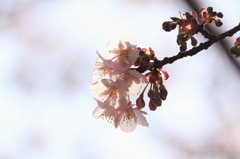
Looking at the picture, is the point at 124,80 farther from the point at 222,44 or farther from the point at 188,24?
the point at 222,44

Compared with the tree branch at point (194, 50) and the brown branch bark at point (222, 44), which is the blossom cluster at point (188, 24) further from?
the brown branch bark at point (222, 44)

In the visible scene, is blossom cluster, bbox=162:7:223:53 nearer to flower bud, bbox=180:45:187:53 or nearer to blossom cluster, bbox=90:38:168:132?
flower bud, bbox=180:45:187:53

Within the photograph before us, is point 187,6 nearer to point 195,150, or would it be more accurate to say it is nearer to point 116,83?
point 116,83

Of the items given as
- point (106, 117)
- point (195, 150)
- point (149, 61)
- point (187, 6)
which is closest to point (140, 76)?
point (149, 61)

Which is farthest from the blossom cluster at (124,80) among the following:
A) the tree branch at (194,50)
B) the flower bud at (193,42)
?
the flower bud at (193,42)

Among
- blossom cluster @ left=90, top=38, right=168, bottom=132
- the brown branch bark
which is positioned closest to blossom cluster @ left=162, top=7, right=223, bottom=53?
blossom cluster @ left=90, top=38, right=168, bottom=132

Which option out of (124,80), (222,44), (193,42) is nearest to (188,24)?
(193,42)
